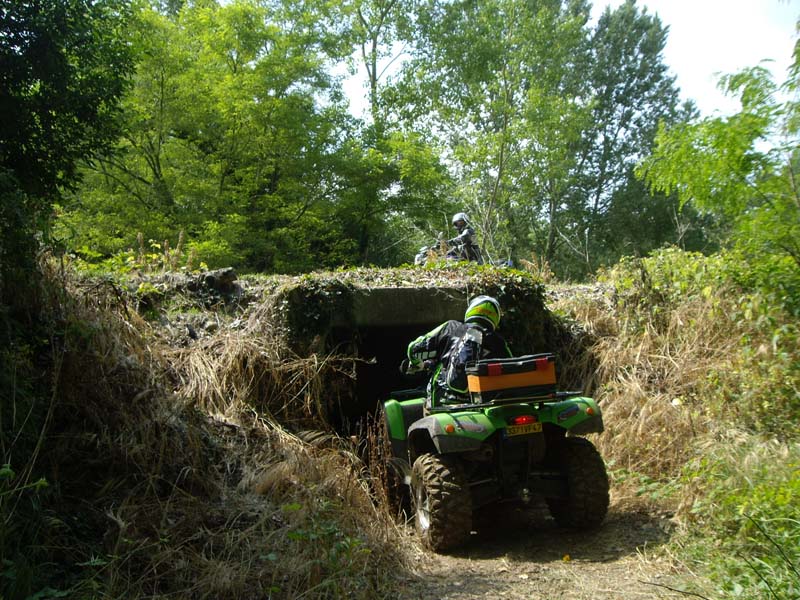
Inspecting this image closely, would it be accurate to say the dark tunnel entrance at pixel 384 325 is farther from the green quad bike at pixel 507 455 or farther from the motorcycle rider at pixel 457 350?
the green quad bike at pixel 507 455

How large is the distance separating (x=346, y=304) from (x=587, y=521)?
4.17 m

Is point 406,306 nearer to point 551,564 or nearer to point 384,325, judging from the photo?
point 384,325

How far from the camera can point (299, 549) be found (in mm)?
4719

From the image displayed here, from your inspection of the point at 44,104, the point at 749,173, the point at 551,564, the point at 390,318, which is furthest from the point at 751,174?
the point at 44,104

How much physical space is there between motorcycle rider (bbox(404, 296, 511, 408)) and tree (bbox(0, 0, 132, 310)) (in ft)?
11.4

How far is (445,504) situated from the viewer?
18.4 ft

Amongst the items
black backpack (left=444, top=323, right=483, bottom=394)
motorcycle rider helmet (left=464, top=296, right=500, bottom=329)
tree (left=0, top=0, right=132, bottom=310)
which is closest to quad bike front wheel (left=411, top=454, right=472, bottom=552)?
black backpack (left=444, top=323, right=483, bottom=394)

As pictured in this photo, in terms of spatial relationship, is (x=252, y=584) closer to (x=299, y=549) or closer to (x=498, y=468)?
(x=299, y=549)

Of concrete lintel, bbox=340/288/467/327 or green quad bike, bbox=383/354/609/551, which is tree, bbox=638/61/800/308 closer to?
green quad bike, bbox=383/354/609/551

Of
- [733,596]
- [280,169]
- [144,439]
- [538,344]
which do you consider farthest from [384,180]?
[733,596]

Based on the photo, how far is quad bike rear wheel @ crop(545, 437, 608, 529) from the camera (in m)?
5.93

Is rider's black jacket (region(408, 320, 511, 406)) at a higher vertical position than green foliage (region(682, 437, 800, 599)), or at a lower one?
higher

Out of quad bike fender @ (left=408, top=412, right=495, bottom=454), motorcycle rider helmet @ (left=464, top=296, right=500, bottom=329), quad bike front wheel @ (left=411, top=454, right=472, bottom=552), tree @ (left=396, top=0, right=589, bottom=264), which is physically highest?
tree @ (left=396, top=0, right=589, bottom=264)

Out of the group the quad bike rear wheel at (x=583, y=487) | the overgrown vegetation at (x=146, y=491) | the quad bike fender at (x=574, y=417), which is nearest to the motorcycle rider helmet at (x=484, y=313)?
the quad bike fender at (x=574, y=417)
